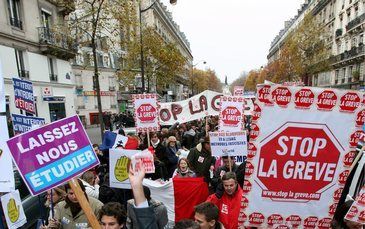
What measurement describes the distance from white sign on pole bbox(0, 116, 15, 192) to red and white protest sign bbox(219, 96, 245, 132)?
549 centimetres

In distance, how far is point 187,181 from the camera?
17.4 feet

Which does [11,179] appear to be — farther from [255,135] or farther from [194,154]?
[194,154]

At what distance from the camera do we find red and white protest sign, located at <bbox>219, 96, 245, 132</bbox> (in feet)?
25.2

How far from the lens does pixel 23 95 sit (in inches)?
256

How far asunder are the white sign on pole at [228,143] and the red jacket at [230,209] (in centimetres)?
184

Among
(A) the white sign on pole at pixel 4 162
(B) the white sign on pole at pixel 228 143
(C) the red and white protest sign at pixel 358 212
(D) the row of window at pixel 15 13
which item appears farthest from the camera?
(D) the row of window at pixel 15 13

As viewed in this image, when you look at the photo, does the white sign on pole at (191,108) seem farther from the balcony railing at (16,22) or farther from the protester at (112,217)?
the balcony railing at (16,22)

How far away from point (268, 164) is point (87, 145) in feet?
5.29

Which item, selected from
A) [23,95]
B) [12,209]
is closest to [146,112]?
[23,95]

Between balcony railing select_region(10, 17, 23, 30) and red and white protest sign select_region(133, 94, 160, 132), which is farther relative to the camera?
balcony railing select_region(10, 17, 23, 30)

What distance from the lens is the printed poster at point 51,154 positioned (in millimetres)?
2566

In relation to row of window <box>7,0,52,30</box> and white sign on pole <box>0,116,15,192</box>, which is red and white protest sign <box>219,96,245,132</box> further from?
row of window <box>7,0,52,30</box>

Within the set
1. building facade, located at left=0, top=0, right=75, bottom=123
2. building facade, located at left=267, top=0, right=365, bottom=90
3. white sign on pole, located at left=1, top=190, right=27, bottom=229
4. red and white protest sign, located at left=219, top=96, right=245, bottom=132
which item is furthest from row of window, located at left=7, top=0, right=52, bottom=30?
building facade, located at left=267, top=0, right=365, bottom=90

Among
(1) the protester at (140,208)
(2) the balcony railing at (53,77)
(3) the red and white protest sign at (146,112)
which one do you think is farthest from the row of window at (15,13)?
(1) the protester at (140,208)
